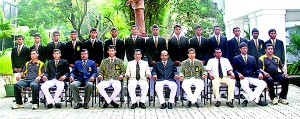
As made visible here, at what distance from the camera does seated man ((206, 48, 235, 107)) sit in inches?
371

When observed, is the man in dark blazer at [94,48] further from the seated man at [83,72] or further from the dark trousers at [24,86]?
the dark trousers at [24,86]

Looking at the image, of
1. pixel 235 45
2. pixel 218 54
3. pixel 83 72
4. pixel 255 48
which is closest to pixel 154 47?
pixel 218 54

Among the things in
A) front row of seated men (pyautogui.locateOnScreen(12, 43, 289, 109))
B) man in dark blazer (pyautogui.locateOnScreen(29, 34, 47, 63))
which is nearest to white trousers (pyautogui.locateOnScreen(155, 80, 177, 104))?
front row of seated men (pyautogui.locateOnScreen(12, 43, 289, 109))

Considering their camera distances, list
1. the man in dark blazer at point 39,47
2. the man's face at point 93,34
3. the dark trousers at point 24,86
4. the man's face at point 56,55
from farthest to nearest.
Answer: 1. the man in dark blazer at point 39,47
2. the man's face at point 93,34
3. the man's face at point 56,55
4. the dark trousers at point 24,86

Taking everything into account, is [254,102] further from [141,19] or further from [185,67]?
[141,19]

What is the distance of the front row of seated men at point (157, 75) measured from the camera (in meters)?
9.45

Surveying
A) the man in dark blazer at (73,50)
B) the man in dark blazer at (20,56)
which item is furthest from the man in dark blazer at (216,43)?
the man in dark blazer at (20,56)

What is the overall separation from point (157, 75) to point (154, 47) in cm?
85

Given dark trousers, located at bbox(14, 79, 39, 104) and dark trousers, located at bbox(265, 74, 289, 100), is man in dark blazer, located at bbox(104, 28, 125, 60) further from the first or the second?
dark trousers, located at bbox(265, 74, 289, 100)

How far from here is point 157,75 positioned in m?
9.77

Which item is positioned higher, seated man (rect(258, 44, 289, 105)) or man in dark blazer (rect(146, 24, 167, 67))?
man in dark blazer (rect(146, 24, 167, 67))

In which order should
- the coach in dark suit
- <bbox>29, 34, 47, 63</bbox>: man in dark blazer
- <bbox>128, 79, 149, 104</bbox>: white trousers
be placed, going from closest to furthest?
1. <bbox>128, 79, 149, 104</bbox>: white trousers
2. the coach in dark suit
3. <bbox>29, 34, 47, 63</bbox>: man in dark blazer

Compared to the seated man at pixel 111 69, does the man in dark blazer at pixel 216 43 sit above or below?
above

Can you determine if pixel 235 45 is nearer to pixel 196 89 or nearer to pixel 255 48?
pixel 255 48
